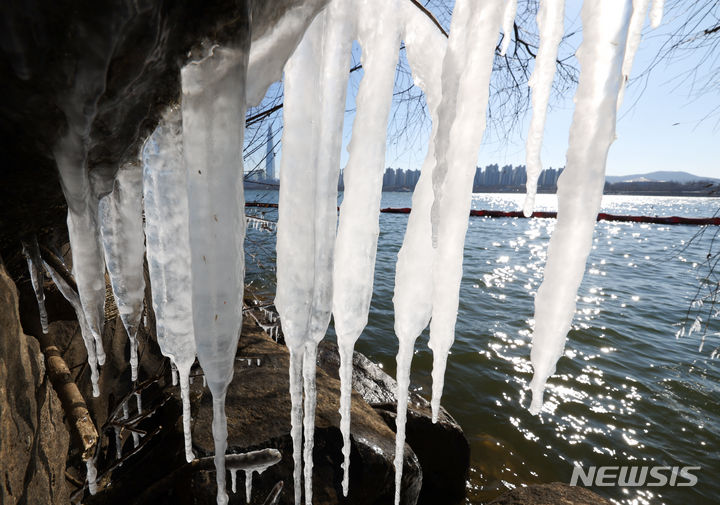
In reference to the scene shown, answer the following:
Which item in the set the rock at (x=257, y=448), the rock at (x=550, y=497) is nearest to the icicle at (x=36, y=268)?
the rock at (x=257, y=448)

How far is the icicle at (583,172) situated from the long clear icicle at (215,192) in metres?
1.11

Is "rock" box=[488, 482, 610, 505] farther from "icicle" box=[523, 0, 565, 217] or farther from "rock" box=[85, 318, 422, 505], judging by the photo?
"icicle" box=[523, 0, 565, 217]

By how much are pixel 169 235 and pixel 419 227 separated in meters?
1.11

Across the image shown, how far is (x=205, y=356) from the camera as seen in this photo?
102cm

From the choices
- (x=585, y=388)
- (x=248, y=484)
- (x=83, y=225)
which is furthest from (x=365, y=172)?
(x=585, y=388)

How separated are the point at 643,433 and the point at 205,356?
7.18 meters

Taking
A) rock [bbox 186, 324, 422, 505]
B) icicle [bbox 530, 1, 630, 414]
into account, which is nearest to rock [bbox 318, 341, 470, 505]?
rock [bbox 186, 324, 422, 505]

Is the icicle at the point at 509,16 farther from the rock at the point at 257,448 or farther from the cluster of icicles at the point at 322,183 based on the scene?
the rock at the point at 257,448

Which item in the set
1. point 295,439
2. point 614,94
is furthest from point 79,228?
point 614,94

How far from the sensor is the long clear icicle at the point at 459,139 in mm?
Result: 1104

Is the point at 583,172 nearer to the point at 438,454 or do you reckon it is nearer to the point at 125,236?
the point at 125,236

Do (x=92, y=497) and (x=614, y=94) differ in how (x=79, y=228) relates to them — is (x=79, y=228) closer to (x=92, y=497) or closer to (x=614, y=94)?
(x=614, y=94)

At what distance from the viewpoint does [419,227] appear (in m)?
1.52

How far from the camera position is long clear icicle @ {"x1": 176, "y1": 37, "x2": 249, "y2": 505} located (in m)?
0.81
